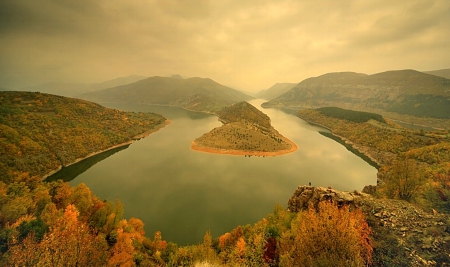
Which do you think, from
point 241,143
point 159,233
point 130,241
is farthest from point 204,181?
point 241,143

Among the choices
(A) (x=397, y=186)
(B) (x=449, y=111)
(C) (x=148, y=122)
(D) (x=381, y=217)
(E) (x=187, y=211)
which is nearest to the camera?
(D) (x=381, y=217)

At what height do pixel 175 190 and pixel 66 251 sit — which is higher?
pixel 66 251

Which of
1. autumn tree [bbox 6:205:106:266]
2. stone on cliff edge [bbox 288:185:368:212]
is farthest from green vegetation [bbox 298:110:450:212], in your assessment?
autumn tree [bbox 6:205:106:266]

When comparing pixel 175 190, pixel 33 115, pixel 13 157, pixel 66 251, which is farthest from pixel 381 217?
pixel 33 115

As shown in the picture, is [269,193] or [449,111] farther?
[449,111]

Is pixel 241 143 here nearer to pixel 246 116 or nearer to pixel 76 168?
pixel 76 168

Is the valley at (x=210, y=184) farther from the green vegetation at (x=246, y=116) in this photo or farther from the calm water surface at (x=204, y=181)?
the green vegetation at (x=246, y=116)

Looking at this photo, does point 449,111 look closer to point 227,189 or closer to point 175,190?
point 227,189

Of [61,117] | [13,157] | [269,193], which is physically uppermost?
[61,117]
